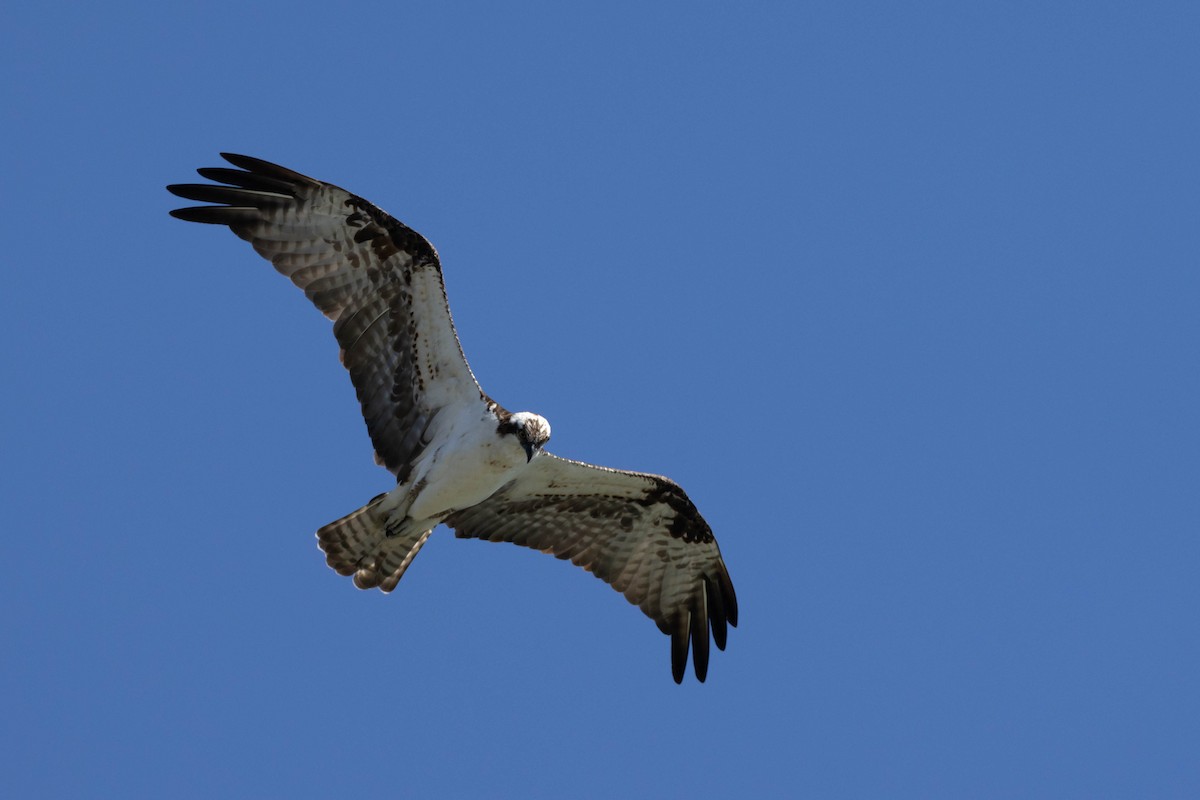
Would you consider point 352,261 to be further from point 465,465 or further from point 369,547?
point 369,547

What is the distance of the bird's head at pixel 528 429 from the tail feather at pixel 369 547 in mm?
1385

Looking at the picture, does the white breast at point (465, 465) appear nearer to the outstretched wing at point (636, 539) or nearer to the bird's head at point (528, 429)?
the bird's head at point (528, 429)

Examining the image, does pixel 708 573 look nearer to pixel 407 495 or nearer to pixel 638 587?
pixel 638 587

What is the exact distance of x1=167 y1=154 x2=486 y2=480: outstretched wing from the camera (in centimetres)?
1301

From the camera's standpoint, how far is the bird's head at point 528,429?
1286 centimetres

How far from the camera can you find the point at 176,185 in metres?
12.9

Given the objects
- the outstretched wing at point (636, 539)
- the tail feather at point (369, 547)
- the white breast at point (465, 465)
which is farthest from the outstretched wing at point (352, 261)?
the outstretched wing at point (636, 539)

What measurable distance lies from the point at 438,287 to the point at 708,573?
381cm

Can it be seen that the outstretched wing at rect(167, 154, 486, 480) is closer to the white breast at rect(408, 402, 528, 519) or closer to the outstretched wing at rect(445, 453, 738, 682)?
the white breast at rect(408, 402, 528, 519)

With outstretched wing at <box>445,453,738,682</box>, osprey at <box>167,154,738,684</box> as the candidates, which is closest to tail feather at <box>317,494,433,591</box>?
osprey at <box>167,154,738,684</box>

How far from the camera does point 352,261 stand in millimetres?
13133

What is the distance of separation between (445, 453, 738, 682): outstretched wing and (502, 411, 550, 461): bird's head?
3.93ft

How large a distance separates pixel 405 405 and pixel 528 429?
1288 mm

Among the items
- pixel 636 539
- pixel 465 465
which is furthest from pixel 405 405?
pixel 636 539
